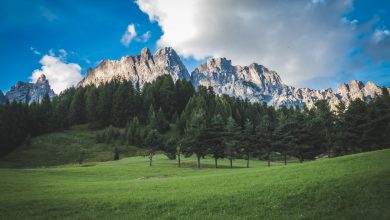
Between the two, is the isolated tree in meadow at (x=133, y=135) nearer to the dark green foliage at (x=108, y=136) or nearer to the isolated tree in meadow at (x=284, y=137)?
the dark green foliage at (x=108, y=136)

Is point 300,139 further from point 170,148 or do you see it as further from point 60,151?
point 60,151

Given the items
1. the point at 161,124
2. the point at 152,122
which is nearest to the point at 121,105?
the point at 152,122

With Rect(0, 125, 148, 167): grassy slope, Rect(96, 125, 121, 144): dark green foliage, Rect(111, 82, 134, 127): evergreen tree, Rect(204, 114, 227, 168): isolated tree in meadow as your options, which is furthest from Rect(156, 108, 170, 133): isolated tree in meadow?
Rect(204, 114, 227, 168): isolated tree in meadow

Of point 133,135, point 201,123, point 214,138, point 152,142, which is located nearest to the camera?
point 214,138

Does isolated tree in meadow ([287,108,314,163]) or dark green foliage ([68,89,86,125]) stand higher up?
dark green foliage ([68,89,86,125])

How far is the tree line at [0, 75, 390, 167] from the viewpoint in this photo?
69.4 metres

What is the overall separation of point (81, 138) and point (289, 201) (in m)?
108

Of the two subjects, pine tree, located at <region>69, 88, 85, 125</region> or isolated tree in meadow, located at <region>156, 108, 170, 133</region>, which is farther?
pine tree, located at <region>69, 88, 85, 125</region>

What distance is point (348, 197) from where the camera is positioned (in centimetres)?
1858

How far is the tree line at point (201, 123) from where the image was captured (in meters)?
69.4

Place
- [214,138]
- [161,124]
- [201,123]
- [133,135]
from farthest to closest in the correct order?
[161,124] < [133,135] < [201,123] < [214,138]

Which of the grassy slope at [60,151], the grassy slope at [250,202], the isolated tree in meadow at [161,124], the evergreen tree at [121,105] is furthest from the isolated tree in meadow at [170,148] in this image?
the evergreen tree at [121,105]

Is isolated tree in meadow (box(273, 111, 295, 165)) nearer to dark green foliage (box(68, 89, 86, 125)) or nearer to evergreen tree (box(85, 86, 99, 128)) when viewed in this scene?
evergreen tree (box(85, 86, 99, 128))

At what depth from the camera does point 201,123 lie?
7712 centimetres
